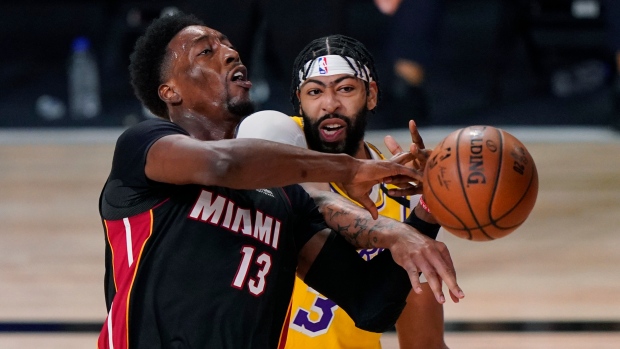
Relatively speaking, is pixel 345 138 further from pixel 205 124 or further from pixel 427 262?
pixel 427 262

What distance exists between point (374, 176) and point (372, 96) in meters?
1.43

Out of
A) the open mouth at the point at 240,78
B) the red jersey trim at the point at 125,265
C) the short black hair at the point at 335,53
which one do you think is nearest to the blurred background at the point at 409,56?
the short black hair at the point at 335,53

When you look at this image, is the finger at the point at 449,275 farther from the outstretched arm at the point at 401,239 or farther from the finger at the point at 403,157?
the finger at the point at 403,157

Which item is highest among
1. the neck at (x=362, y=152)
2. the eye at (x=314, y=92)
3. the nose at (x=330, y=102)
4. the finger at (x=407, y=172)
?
the eye at (x=314, y=92)

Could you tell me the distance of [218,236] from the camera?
3.17 meters

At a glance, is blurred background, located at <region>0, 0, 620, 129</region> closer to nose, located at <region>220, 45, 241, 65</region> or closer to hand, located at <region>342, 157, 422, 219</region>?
nose, located at <region>220, 45, 241, 65</region>

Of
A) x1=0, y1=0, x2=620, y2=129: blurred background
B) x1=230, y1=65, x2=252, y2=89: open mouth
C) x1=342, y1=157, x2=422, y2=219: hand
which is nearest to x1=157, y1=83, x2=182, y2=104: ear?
x1=230, y1=65, x2=252, y2=89: open mouth

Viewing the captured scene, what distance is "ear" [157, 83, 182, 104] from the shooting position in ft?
11.4

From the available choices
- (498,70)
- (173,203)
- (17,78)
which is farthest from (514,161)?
(17,78)

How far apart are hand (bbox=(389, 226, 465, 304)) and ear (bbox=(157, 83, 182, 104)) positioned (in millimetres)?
873

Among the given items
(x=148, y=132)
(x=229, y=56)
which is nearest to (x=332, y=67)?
(x=229, y=56)

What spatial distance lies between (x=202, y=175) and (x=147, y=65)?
2.54 feet

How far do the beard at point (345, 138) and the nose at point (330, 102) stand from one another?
24 mm

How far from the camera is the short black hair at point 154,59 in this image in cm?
353
